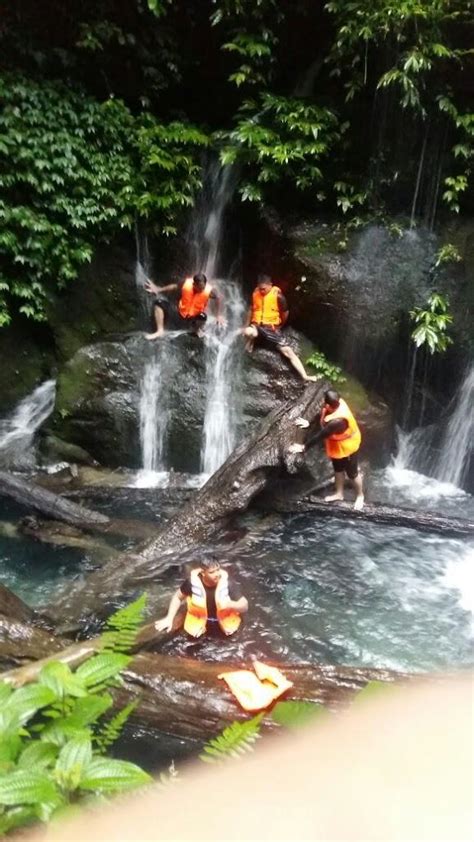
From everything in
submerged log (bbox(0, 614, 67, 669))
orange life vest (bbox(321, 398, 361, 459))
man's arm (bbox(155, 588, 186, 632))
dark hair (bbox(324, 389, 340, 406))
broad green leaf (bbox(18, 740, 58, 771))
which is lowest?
man's arm (bbox(155, 588, 186, 632))

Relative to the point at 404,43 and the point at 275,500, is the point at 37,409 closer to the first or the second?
the point at 275,500

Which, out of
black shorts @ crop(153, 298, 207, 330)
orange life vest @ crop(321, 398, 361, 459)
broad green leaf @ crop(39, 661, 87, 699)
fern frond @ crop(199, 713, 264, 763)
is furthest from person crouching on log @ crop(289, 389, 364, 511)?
broad green leaf @ crop(39, 661, 87, 699)

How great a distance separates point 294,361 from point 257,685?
5610mm

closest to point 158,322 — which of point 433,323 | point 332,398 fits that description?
point 332,398

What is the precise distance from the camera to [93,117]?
8.85m

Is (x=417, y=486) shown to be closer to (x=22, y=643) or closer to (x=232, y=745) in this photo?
(x=22, y=643)

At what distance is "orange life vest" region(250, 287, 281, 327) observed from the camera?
8.51 metres

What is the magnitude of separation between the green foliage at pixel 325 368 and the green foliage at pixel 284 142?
102 inches

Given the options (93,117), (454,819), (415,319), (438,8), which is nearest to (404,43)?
(438,8)

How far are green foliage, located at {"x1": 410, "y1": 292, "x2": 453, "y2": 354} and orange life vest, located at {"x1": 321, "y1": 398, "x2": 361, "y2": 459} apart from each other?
2.05 metres

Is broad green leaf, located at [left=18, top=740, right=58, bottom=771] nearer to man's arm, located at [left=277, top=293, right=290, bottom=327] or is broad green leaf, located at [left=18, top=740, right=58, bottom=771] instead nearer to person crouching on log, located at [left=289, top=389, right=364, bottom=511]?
person crouching on log, located at [left=289, top=389, right=364, bottom=511]

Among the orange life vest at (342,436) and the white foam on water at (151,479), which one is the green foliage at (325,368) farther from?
the white foam on water at (151,479)

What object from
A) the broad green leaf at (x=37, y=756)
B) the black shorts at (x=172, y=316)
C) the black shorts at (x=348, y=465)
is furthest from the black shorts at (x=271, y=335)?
the broad green leaf at (x=37, y=756)

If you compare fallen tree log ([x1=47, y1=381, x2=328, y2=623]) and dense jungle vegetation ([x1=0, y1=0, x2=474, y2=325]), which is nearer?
fallen tree log ([x1=47, y1=381, x2=328, y2=623])
